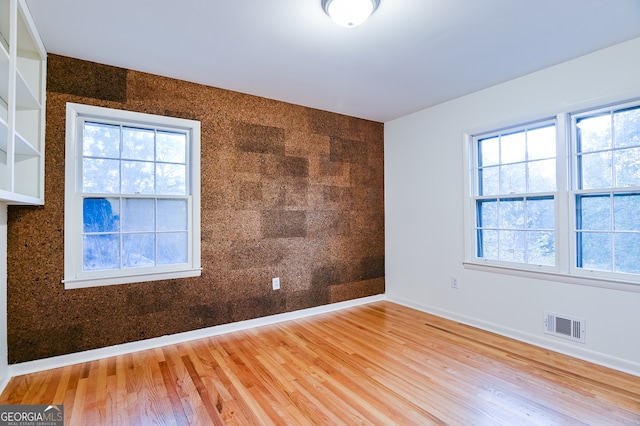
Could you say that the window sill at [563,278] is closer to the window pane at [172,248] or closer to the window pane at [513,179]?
the window pane at [513,179]

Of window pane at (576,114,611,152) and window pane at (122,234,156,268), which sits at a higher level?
window pane at (576,114,611,152)

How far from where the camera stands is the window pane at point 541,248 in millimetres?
2838

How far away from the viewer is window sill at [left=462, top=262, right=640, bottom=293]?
7.80ft

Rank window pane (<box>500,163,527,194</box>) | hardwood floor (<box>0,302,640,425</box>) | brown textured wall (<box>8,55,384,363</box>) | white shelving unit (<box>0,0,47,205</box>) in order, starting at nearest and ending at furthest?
hardwood floor (<box>0,302,640,425</box>) → white shelving unit (<box>0,0,47,205</box>) → brown textured wall (<box>8,55,384,363</box>) → window pane (<box>500,163,527,194</box>)

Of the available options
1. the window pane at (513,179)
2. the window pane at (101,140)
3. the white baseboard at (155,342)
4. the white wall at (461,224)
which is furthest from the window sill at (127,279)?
the window pane at (513,179)

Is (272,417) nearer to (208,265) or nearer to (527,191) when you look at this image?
(208,265)

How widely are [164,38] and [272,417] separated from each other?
2656mm

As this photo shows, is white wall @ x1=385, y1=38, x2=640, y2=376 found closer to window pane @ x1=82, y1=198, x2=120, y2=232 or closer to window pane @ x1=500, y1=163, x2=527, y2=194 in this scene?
window pane @ x1=500, y1=163, x2=527, y2=194

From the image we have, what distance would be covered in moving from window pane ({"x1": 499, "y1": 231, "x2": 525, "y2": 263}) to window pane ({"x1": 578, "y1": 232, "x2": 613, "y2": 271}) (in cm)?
46

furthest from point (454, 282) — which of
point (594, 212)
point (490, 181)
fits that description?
point (594, 212)

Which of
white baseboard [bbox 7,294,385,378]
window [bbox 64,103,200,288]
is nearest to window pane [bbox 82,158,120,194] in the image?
window [bbox 64,103,200,288]

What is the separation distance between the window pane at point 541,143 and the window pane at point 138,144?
3.57 metres

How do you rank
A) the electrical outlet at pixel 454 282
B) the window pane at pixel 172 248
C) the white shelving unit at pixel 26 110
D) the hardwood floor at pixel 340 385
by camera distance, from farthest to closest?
the electrical outlet at pixel 454 282, the window pane at pixel 172 248, the white shelving unit at pixel 26 110, the hardwood floor at pixel 340 385

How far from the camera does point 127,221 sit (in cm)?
281
